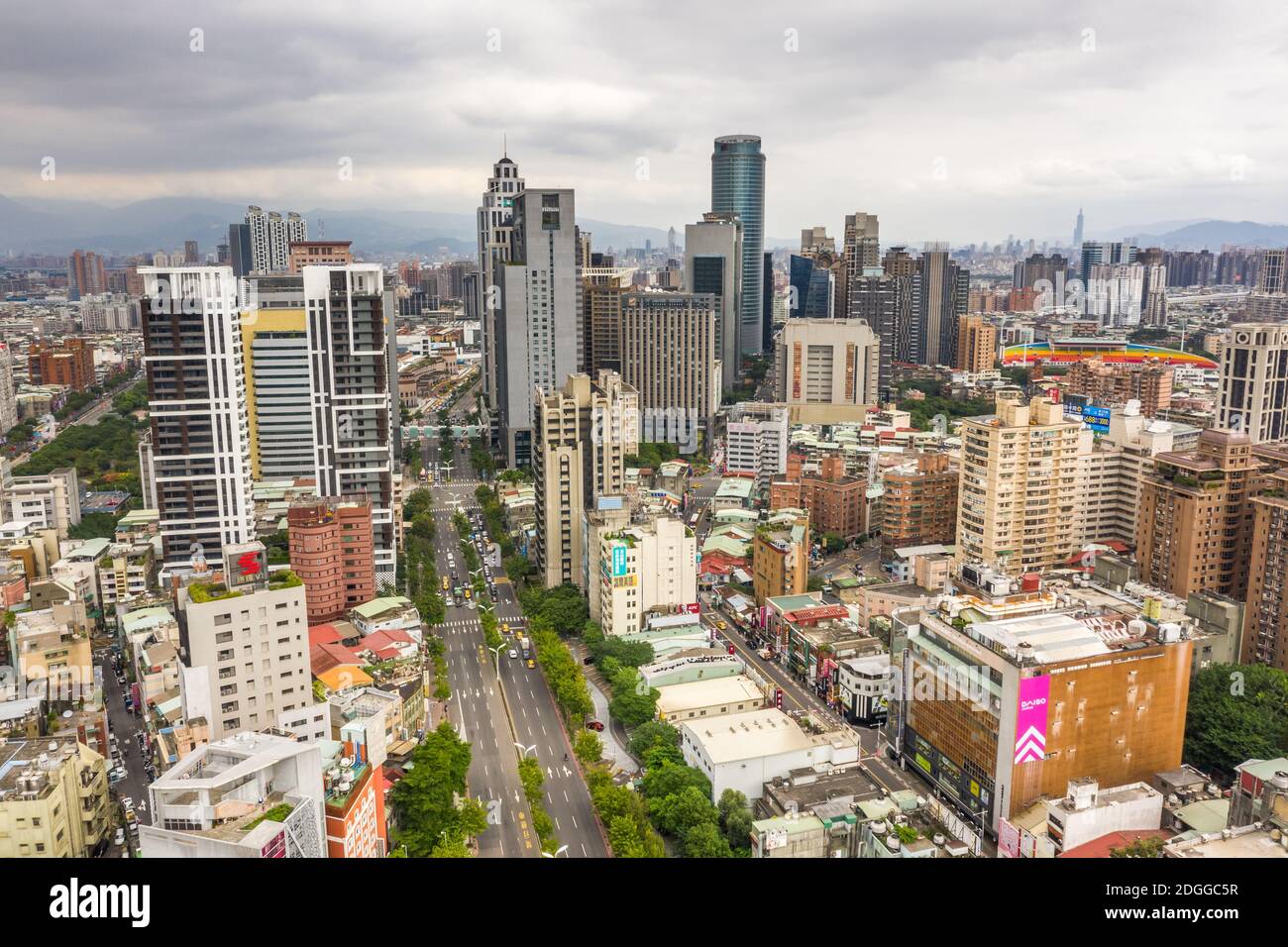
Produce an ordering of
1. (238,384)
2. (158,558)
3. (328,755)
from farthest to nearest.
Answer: (158,558) → (238,384) → (328,755)

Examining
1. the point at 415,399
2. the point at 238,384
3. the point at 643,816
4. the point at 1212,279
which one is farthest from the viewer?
the point at 1212,279

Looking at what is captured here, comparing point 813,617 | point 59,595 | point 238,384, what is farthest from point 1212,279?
point 59,595

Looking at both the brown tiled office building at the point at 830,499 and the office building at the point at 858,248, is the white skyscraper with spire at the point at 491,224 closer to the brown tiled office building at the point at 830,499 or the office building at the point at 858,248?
the brown tiled office building at the point at 830,499

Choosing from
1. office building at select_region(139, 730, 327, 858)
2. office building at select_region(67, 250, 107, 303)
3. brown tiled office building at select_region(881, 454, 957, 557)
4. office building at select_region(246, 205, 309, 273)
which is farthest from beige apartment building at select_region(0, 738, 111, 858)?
brown tiled office building at select_region(881, 454, 957, 557)

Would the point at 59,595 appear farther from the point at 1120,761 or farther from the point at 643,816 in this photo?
the point at 1120,761

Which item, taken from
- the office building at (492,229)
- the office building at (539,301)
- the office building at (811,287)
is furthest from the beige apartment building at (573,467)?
the office building at (811,287)

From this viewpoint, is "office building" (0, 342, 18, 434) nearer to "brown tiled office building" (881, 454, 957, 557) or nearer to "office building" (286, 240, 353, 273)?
"office building" (286, 240, 353, 273)

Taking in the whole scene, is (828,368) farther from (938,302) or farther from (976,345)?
(938,302)

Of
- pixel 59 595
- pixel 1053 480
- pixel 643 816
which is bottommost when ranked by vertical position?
pixel 643 816

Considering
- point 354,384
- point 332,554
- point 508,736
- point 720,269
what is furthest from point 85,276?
point 720,269
